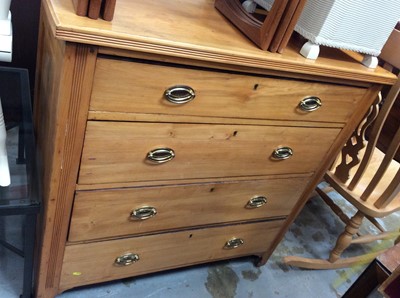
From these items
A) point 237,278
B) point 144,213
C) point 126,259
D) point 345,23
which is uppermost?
point 345,23

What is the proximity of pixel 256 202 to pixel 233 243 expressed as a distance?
8.8 inches

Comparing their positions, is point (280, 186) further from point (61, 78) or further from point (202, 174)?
point (61, 78)

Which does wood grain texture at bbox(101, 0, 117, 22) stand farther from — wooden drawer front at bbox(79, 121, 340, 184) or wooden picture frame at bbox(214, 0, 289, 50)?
wooden picture frame at bbox(214, 0, 289, 50)

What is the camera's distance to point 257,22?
958 millimetres

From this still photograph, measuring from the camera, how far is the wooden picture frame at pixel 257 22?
88 cm

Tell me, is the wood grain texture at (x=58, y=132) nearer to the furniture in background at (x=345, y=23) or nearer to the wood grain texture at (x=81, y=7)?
the wood grain texture at (x=81, y=7)

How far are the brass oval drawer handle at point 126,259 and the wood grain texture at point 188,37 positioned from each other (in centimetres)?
71

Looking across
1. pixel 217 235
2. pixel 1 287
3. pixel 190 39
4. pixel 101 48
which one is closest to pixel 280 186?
pixel 217 235

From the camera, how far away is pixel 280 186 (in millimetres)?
1280

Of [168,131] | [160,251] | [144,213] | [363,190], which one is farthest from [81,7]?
[363,190]

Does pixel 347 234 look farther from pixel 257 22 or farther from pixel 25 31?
pixel 25 31

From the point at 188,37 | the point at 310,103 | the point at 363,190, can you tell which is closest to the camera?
the point at 188,37

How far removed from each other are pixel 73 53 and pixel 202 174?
52 cm

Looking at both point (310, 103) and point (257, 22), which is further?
point (310, 103)
